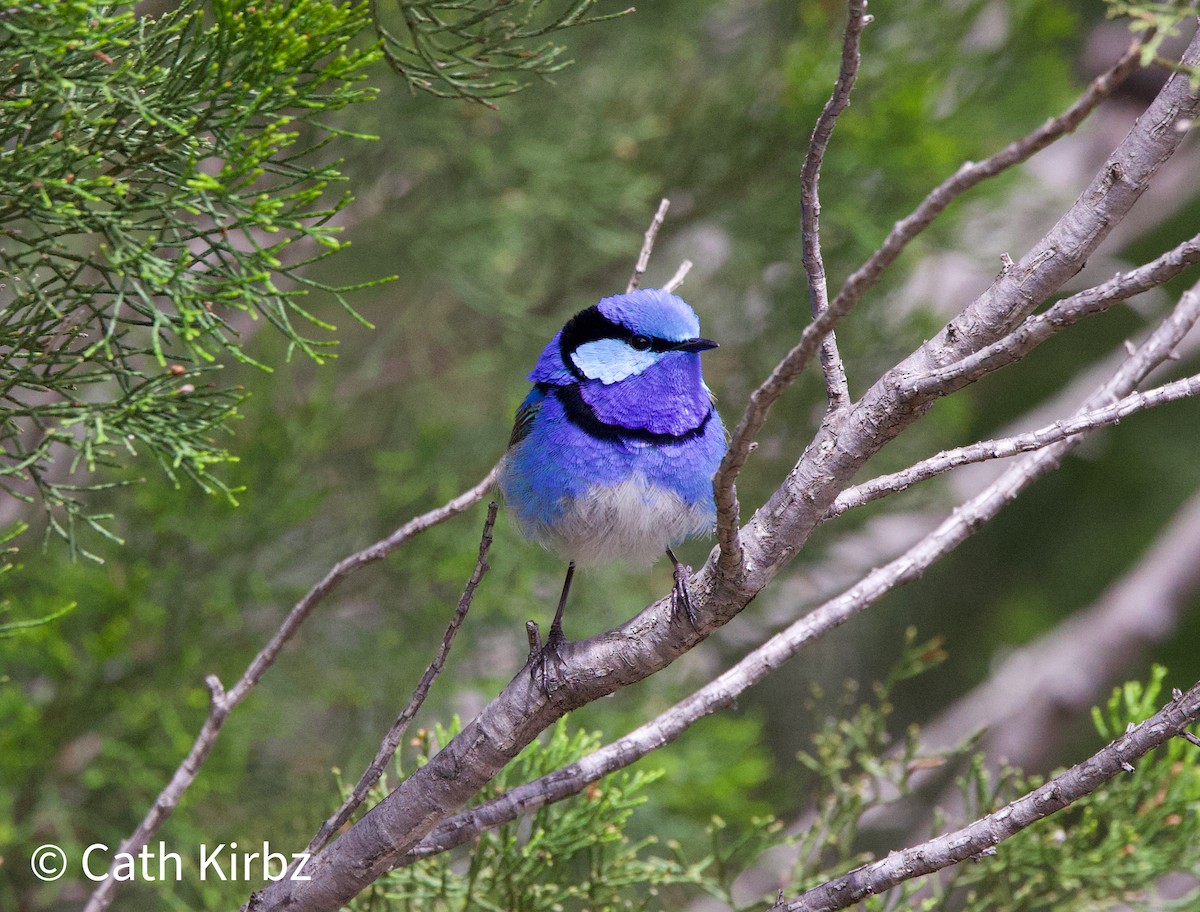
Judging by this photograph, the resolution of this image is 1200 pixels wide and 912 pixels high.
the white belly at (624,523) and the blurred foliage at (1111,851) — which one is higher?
the white belly at (624,523)

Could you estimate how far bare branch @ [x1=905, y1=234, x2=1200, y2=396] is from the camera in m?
1.28

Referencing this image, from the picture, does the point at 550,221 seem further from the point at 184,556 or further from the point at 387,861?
the point at 387,861

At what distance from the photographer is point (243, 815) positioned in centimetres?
343

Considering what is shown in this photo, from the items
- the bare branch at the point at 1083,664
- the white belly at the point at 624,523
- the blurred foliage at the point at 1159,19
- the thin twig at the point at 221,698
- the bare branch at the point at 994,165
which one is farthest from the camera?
the bare branch at the point at 1083,664

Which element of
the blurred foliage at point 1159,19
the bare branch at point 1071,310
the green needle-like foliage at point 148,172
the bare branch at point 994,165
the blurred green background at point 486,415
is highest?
the blurred foliage at point 1159,19

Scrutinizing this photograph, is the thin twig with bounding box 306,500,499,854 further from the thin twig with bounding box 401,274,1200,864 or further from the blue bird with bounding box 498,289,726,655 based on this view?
the blue bird with bounding box 498,289,726,655

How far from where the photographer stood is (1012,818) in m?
1.48

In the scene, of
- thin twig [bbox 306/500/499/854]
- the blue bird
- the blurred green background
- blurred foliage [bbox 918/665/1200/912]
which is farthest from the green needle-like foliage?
blurred foliage [bbox 918/665/1200/912]

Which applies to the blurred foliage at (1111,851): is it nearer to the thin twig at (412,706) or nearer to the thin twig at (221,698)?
the thin twig at (412,706)

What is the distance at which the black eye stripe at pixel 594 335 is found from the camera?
2494 millimetres

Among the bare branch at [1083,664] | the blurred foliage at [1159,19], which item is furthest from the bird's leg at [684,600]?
the bare branch at [1083,664]

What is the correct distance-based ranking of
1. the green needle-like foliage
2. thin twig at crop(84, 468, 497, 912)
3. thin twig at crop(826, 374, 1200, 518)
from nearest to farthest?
thin twig at crop(826, 374, 1200, 518), the green needle-like foliage, thin twig at crop(84, 468, 497, 912)

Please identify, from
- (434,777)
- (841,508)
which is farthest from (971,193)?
(434,777)

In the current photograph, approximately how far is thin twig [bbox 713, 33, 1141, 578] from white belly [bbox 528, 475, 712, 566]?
3.07 feet
